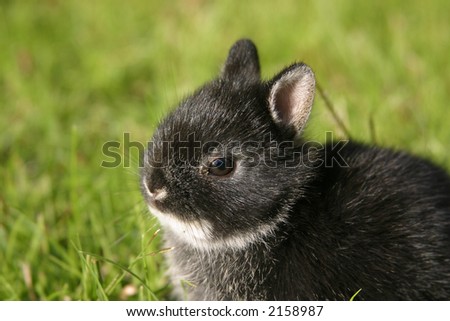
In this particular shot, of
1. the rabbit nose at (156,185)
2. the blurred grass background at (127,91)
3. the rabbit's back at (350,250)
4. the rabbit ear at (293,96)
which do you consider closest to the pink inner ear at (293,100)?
the rabbit ear at (293,96)

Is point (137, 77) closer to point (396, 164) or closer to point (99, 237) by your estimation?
point (99, 237)

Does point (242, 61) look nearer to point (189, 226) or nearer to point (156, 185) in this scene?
point (156, 185)

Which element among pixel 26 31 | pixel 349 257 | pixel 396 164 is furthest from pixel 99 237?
pixel 26 31

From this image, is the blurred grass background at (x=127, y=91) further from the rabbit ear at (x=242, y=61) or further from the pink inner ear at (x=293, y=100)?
the pink inner ear at (x=293, y=100)

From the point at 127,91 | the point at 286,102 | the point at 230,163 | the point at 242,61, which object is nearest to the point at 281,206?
the point at 230,163

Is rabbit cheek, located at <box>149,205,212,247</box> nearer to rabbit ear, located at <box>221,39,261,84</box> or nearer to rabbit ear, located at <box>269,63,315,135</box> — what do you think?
rabbit ear, located at <box>269,63,315,135</box>
